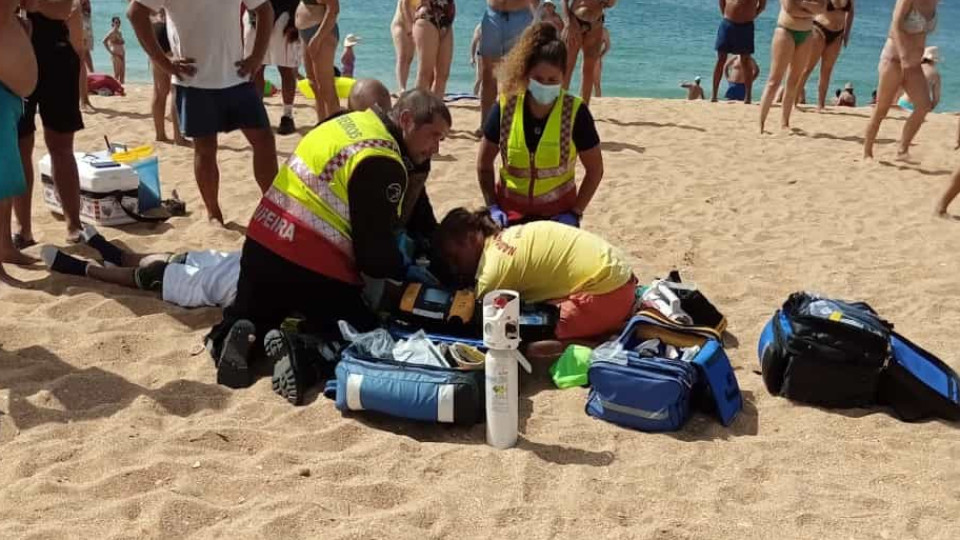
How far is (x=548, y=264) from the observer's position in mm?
4004

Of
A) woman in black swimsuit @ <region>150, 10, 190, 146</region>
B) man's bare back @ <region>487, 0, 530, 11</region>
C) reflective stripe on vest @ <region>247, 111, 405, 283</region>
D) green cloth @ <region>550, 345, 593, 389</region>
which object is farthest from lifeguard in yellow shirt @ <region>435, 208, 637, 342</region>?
woman in black swimsuit @ <region>150, 10, 190, 146</region>

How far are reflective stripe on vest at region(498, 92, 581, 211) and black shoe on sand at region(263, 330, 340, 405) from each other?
1.51 meters

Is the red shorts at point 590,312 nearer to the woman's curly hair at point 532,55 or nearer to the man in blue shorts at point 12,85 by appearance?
the woman's curly hair at point 532,55

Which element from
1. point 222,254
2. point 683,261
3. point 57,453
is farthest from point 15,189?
point 683,261

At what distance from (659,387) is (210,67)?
323 cm

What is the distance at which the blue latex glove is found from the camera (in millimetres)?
4797

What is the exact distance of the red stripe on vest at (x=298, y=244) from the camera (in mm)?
3730

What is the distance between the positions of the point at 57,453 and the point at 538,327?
1895 millimetres

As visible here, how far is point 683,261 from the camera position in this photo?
5367 millimetres

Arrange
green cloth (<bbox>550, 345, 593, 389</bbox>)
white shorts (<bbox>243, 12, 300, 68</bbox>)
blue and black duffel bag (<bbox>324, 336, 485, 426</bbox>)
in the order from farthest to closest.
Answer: white shorts (<bbox>243, 12, 300, 68</bbox>) < green cloth (<bbox>550, 345, 593, 389</bbox>) < blue and black duffel bag (<bbox>324, 336, 485, 426</bbox>)

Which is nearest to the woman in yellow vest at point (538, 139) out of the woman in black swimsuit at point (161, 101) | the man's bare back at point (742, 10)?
the woman in black swimsuit at point (161, 101)

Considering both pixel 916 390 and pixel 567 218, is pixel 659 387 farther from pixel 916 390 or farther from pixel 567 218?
pixel 567 218

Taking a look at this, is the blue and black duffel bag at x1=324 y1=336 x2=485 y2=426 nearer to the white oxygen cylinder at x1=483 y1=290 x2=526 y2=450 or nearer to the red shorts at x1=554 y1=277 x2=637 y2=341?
the white oxygen cylinder at x1=483 y1=290 x2=526 y2=450

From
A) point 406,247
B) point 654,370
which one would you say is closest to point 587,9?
point 406,247
